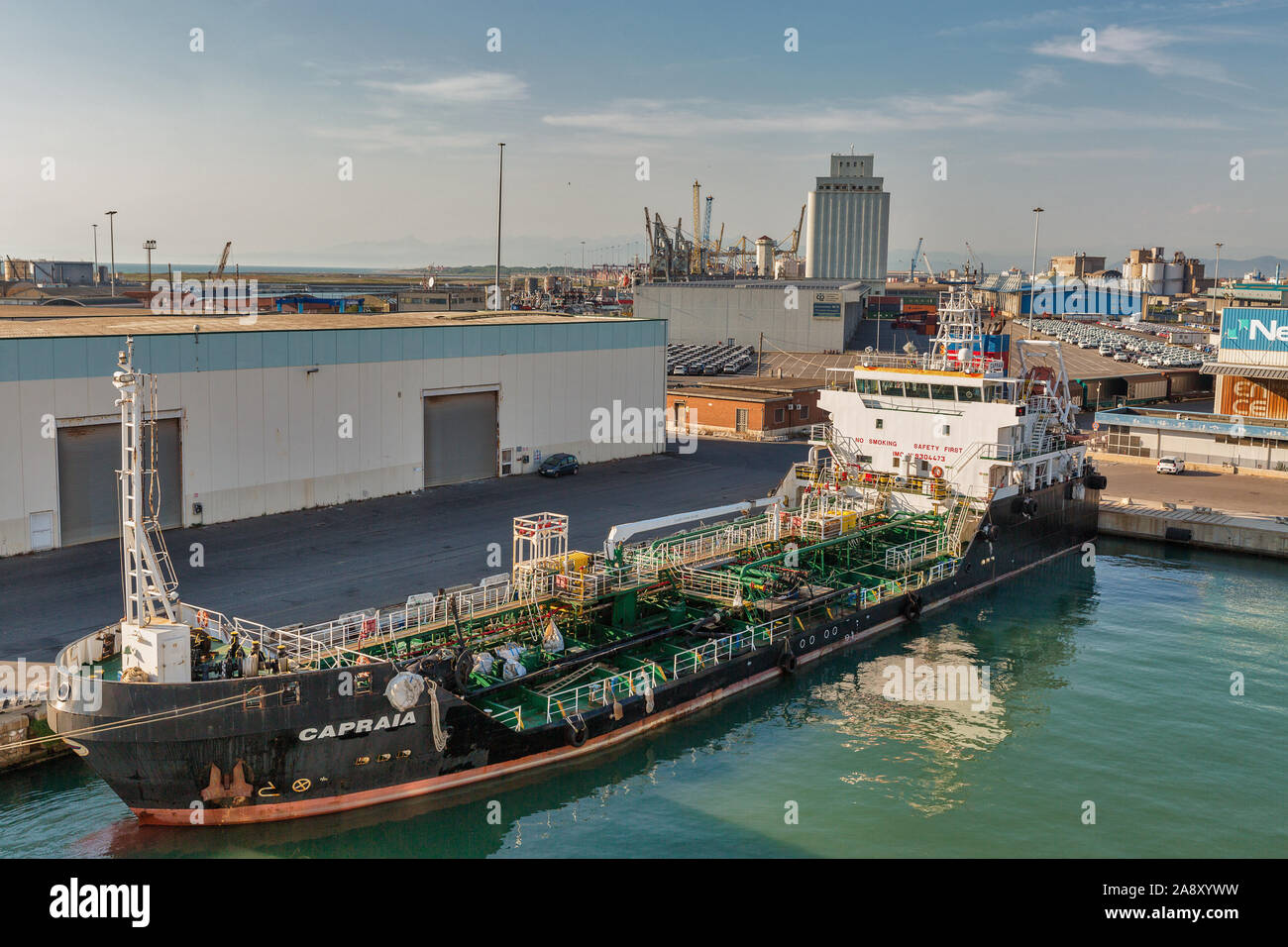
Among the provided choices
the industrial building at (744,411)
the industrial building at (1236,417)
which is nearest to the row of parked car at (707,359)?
the industrial building at (744,411)

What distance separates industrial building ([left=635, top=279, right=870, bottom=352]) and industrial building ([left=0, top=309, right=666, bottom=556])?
41.2 m

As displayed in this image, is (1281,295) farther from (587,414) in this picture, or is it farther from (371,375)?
(371,375)

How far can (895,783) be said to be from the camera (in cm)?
1927

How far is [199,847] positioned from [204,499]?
742 inches

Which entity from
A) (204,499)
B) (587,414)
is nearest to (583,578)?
(204,499)

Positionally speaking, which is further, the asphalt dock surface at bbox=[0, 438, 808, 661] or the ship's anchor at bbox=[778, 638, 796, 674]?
the asphalt dock surface at bbox=[0, 438, 808, 661]

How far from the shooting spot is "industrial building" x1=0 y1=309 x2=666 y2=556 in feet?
97.3

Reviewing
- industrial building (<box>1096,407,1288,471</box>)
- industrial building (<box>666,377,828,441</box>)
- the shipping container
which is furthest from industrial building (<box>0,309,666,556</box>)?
the shipping container

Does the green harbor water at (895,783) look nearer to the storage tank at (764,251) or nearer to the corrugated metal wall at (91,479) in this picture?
the corrugated metal wall at (91,479)

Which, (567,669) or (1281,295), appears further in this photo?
(1281,295)

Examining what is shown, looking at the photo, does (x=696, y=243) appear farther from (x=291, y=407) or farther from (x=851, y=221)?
(x=291, y=407)

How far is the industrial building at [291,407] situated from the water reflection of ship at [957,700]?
63.6ft

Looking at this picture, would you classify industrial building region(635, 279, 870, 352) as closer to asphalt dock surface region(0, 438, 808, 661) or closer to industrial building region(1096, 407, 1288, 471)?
industrial building region(1096, 407, 1288, 471)

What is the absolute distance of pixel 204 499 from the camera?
32.9 m
